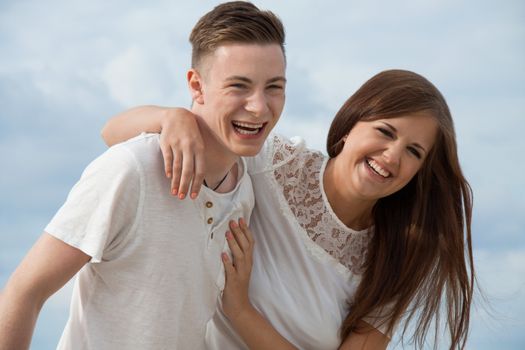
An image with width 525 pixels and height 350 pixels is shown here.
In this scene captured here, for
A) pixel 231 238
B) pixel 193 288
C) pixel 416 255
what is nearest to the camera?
pixel 193 288

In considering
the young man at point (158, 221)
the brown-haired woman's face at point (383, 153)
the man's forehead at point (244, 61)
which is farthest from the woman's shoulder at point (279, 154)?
the man's forehead at point (244, 61)

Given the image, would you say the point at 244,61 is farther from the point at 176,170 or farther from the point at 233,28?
the point at 176,170

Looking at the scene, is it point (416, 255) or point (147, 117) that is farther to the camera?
point (416, 255)

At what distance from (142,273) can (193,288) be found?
236 mm

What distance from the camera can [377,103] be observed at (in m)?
3.51

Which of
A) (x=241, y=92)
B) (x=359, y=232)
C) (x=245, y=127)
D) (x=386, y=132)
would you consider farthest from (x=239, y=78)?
(x=359, y=232)

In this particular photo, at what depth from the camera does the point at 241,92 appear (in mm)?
2980

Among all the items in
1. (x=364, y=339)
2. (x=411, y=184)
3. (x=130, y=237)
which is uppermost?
(x=411, y=184)

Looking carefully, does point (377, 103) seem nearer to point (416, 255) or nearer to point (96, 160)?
point (416, 255)

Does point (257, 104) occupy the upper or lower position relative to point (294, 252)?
upper

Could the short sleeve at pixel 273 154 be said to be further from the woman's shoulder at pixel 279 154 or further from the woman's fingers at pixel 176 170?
the woman's fingers at pixel 176 170

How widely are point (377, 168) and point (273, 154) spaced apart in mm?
466

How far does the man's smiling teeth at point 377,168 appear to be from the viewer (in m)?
3.55

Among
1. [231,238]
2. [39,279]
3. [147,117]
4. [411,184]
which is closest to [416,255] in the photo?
[411,184]
